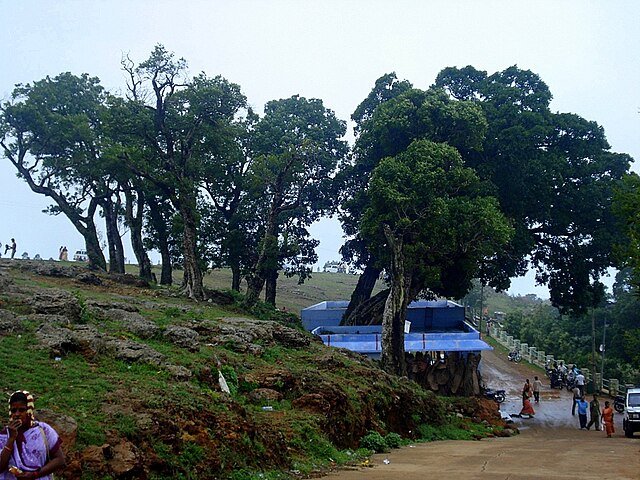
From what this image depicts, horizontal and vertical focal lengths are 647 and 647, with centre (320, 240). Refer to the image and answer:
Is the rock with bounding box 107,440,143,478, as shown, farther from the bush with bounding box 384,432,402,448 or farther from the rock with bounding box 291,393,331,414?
the bush with bounding box 384,432,402,448

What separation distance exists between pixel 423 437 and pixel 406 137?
16.3 meters

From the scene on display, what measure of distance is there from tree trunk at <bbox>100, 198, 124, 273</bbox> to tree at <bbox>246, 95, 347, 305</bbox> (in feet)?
27.5

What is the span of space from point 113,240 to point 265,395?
24.7 metres

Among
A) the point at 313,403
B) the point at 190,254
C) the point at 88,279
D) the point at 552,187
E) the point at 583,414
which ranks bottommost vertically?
the point at 583,414

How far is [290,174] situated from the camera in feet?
106

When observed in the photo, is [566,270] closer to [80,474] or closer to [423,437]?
[423,437]

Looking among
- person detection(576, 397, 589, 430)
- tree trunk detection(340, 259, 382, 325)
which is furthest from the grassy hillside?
tree trunk detection(340, 259, 382, 325)

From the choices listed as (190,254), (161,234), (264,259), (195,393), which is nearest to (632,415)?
(195,393)

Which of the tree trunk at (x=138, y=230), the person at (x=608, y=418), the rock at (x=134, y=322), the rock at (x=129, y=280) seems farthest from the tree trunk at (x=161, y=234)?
the person at (x=608, y=418)

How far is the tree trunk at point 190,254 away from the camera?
29.4m

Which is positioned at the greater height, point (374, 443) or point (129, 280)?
point (129, 280)

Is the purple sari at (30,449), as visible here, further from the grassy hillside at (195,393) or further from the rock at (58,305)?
the rock at (58,305)

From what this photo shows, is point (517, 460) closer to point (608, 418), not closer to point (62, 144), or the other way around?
point (608, 418)

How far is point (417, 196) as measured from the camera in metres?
27.2
